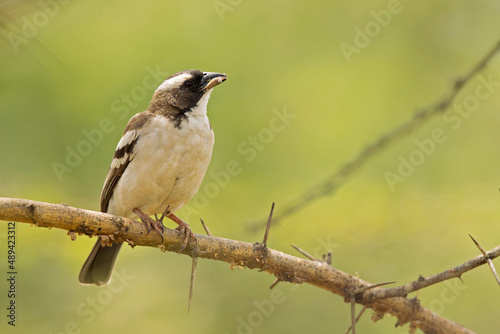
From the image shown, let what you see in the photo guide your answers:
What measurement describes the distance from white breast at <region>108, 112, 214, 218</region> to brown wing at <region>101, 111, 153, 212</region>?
89mm

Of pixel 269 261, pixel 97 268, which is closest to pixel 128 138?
pixel 97 268

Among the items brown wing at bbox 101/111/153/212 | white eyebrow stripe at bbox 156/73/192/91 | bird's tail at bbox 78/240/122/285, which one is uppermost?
white eyebrow stripe at bbox 156/73/192/91

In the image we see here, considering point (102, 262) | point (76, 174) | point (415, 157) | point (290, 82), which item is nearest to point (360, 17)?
point (290, 82)

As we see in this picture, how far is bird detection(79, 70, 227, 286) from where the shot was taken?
4758 mm

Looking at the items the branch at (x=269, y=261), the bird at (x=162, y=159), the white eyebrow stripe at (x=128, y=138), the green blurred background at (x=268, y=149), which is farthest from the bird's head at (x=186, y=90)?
the branch at (x=269, y=261)

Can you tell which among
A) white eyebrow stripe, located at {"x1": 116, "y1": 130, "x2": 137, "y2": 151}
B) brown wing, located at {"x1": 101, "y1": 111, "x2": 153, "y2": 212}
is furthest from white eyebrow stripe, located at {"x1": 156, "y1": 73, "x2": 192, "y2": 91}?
white eyebrow stripe, located at {"x1": 116, "y1": 130, "x2": 137, "y2": 151}

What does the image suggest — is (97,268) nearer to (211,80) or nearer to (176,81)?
(176,81)

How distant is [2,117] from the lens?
621 cm

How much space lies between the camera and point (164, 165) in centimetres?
471

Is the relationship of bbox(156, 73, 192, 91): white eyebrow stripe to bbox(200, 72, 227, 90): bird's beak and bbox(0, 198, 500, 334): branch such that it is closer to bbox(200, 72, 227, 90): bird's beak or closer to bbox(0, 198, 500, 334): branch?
bbox(200, 72, 227, 90): bird's beak

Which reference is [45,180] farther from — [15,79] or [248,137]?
[248,137]

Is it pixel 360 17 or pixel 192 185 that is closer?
pixel 192 185

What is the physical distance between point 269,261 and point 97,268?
2.19 m

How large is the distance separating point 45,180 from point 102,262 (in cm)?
121
